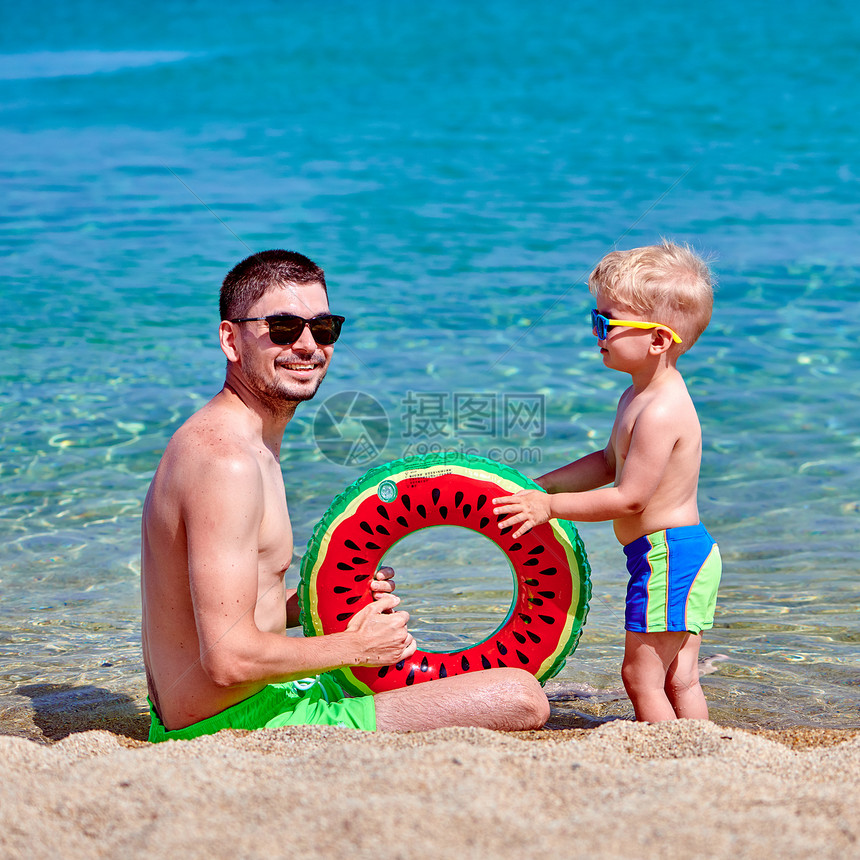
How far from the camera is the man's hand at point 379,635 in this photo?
3.00 metres

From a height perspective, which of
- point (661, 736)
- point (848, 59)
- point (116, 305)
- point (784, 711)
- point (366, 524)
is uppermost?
point (848, 59)

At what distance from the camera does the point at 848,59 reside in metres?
24.4

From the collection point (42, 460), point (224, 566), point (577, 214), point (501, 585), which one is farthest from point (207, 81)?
point (224, 566)

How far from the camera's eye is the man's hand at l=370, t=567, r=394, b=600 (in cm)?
321

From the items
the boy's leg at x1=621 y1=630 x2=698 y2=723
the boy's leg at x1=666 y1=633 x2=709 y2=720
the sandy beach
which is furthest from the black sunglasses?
the boy's leg at x1=666 y1=633 x2=709 y2=720

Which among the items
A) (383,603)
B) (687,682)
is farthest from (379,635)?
(687,682)

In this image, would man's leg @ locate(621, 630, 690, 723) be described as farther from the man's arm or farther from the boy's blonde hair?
the man's arm

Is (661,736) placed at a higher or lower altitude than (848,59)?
lower

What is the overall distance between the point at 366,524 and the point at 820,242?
10.6 meters

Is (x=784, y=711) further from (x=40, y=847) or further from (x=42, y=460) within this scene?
(x=42, y=460)

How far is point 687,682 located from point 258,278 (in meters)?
1.92

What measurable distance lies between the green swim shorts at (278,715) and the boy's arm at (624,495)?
73 centimetres

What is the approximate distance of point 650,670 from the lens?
3.13m

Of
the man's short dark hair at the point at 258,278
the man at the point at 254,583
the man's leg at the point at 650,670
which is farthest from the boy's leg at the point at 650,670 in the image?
the man's short dark hair at the point at 258,278
